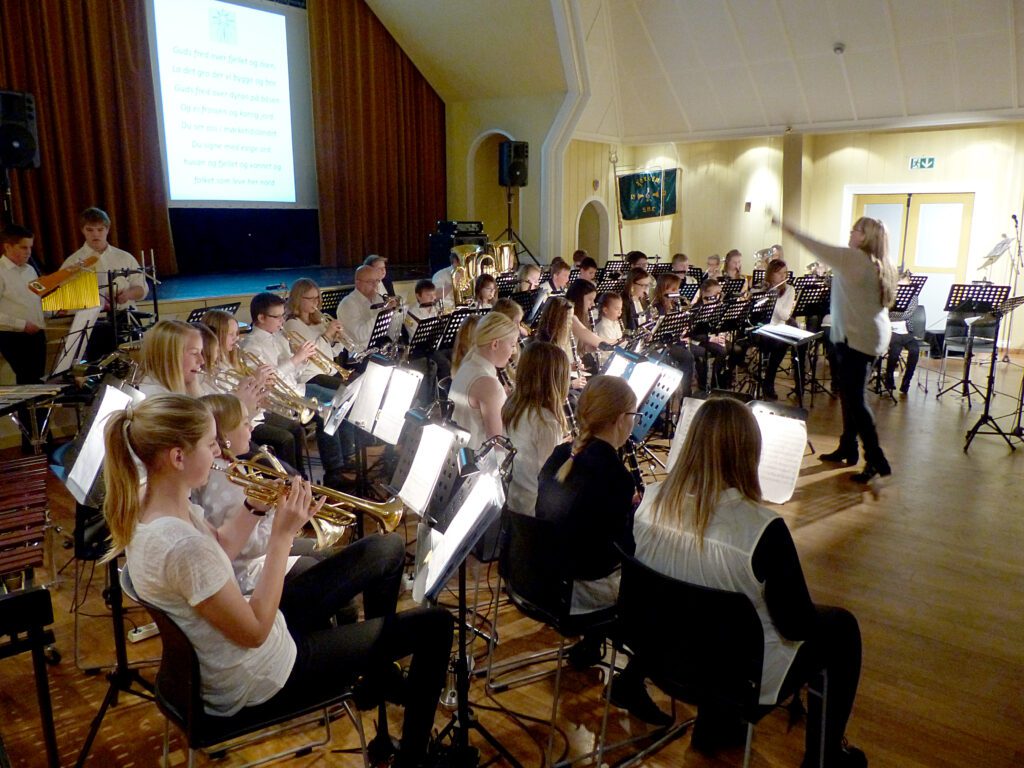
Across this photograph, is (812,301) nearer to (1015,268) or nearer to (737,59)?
(1015,268)

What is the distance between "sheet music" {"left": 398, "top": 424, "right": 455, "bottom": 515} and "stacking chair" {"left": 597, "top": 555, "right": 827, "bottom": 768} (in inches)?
30.5

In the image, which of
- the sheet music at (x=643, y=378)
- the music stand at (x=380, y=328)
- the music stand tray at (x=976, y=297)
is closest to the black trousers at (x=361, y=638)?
the sheet music at (x=643, y=378)

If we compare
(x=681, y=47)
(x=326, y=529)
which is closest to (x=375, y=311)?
(x=326, y=529)

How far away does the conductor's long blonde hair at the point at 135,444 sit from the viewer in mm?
2059

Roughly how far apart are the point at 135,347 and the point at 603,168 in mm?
10379

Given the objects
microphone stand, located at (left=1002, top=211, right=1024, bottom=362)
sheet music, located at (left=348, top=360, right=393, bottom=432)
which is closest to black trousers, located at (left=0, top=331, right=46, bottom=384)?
sheet music, located at (left=348, top=360, right=393, bottom=432)

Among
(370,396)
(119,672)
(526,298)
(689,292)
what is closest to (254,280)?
(526,298)

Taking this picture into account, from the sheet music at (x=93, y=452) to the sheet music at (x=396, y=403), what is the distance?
119 cm

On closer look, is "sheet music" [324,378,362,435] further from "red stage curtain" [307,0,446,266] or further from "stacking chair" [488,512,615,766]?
"red stage curtain" [307,0,446,266]

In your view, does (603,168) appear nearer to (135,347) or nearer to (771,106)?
(771,106)

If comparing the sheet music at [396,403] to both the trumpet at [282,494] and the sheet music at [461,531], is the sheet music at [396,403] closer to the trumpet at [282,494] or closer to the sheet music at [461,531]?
the trumpet at [282,494]

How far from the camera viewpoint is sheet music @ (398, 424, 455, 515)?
9.07 ft

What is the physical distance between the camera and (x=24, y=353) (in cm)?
606

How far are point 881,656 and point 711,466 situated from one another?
5.64 feet
